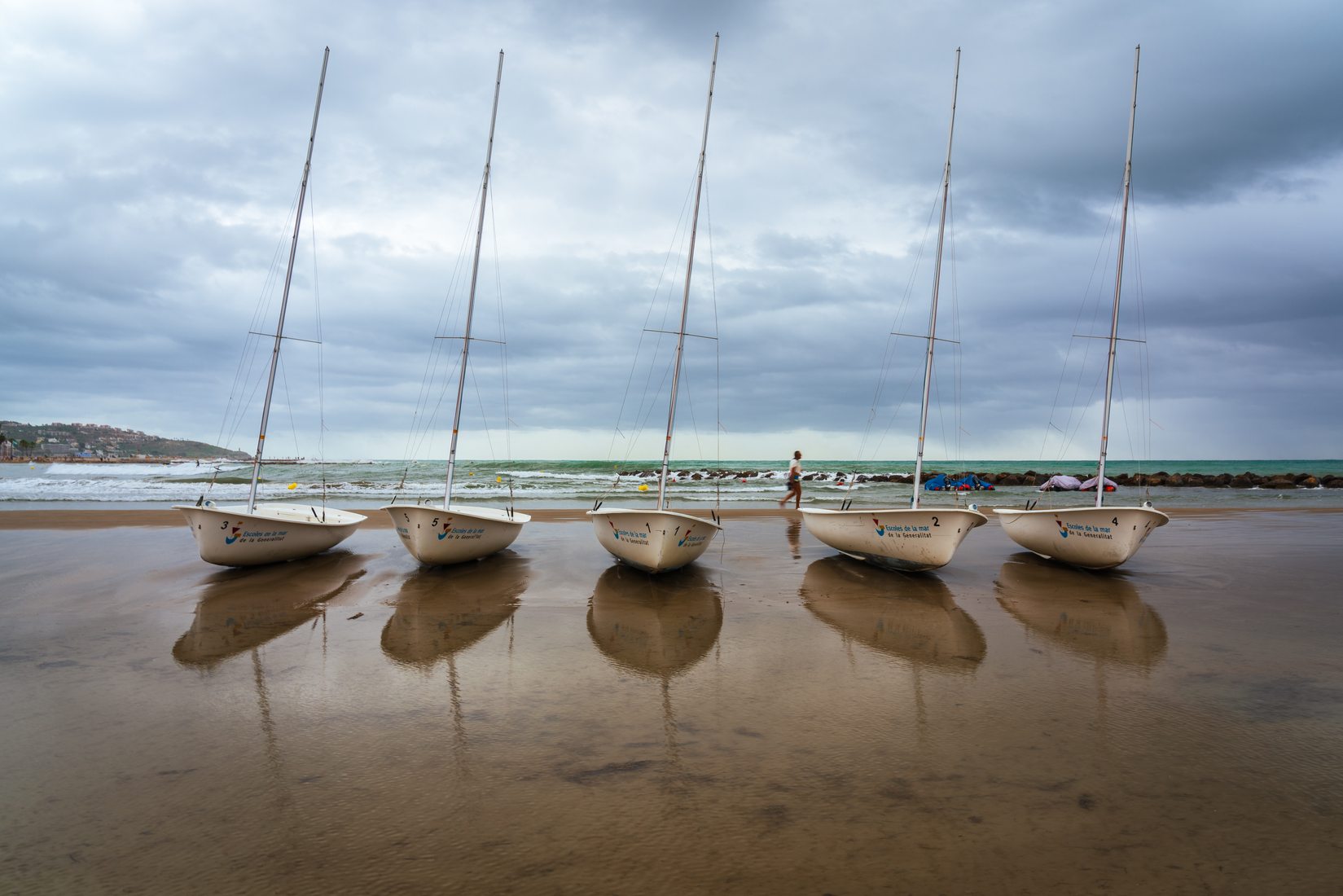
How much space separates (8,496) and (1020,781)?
35.5m

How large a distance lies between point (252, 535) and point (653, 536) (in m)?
6.63

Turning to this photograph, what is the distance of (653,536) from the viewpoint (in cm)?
1038

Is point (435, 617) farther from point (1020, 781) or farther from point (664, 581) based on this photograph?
point (1020, 781)

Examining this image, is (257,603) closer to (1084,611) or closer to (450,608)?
(450,608)

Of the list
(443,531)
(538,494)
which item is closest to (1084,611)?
(443,531)

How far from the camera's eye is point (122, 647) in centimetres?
705

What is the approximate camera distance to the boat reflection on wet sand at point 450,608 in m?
7.18

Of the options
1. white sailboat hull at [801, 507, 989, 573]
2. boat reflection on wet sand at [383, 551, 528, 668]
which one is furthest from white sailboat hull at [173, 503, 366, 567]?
white sailboat hull at [801, 507, 989, 573]

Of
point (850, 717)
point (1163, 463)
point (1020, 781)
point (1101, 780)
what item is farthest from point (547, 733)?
point (1163, 463)

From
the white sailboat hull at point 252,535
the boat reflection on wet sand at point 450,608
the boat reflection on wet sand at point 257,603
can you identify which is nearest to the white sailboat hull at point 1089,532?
the boat reflection on wet sand at point 450,608

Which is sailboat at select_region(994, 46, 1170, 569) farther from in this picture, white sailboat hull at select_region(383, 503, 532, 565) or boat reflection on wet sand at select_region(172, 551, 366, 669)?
boat reflection on wet sand at select_region(172, 551, 366, 669)

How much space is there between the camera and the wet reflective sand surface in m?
3.36

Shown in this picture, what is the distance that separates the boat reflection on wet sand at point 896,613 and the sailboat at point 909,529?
0.32 metres

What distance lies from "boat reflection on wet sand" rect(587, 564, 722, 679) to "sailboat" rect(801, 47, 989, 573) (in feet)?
8.59
